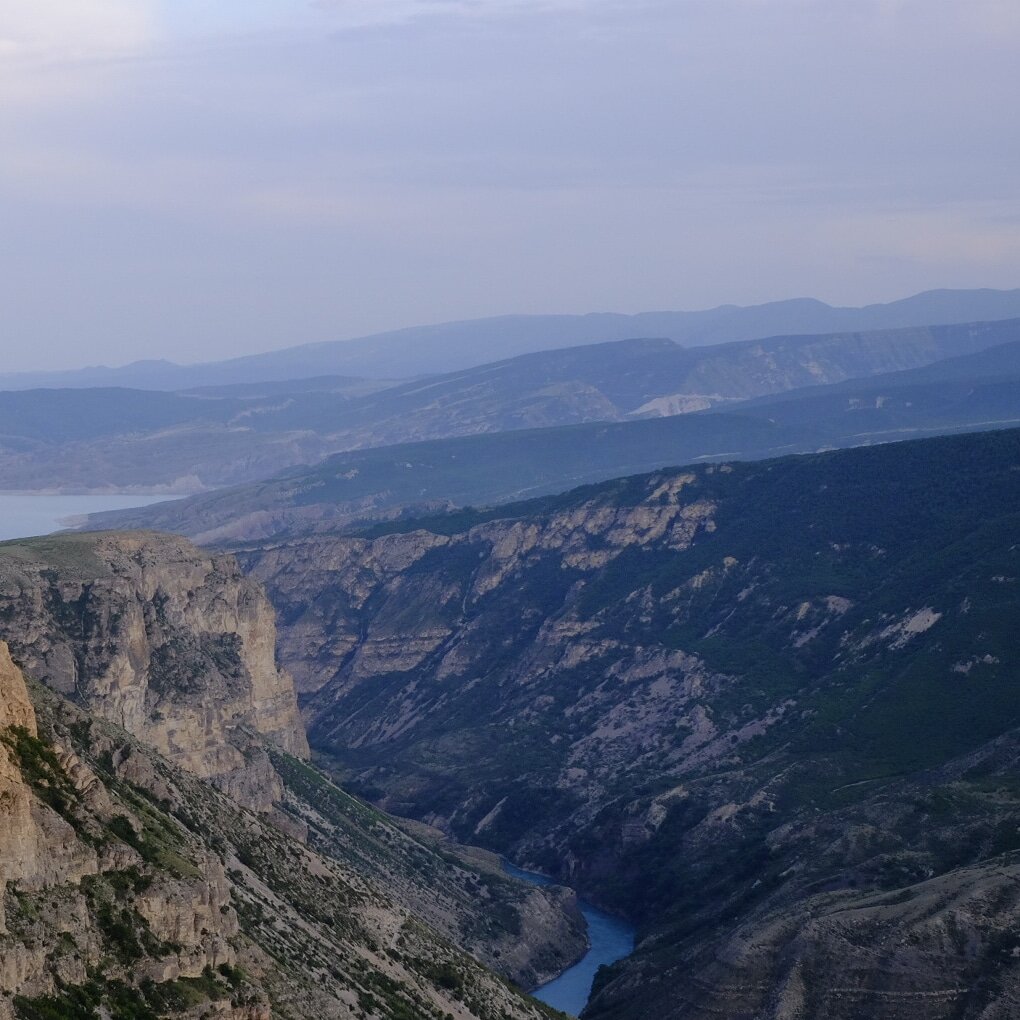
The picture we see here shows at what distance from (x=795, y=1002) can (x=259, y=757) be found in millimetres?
46003

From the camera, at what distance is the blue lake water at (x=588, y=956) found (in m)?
105

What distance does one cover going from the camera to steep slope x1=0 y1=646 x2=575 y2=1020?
5028 cm

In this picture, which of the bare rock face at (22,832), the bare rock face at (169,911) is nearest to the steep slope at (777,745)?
the bare rock face at (169,911)

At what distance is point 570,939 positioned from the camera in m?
115

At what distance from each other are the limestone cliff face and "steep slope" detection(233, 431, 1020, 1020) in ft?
87.6

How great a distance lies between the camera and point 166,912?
184ft

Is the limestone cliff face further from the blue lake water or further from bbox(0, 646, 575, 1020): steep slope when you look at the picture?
bbox(0, 646, 575, 1020): steep slope

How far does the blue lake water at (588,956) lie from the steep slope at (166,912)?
2080 cm

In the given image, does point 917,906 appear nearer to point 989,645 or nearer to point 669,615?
point 989,645

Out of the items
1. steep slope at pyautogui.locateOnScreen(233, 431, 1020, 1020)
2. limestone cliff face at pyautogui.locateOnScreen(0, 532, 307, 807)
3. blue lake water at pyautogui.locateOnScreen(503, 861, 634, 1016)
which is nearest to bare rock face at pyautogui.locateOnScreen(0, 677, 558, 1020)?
steep slope at pyautogui.locateOnScreen(233, 431, 1020, 1020)

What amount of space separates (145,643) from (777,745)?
4796cm

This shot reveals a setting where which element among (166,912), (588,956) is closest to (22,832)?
(166,912)

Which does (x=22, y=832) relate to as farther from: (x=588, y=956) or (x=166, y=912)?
(x=588, y=956)

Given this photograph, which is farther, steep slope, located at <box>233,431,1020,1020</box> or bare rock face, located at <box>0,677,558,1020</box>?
steep slope, located at <box>233,431,1020,1020</box>
